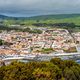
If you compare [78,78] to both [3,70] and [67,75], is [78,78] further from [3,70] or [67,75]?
[3,70]

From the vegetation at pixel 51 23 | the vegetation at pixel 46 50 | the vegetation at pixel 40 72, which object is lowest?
the vegetation at pixel 51 23

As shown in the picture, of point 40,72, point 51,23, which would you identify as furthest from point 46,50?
point 51,23

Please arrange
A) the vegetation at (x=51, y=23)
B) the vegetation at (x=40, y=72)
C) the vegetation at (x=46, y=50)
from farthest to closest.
Result: 1. the vegetation at (x=51, y=23)
2. the vegetation at (x=46, y=50)
3. the vegetation at (x=40, y=72)

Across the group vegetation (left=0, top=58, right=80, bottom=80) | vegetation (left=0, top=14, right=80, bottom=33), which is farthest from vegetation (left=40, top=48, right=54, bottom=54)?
vegetation (left=0, top=14, right=80, bottom=33)

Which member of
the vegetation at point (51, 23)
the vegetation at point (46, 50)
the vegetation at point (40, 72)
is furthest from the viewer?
the vegetation at point (51, 23)

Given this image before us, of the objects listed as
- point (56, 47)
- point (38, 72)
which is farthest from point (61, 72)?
point (56, 47)

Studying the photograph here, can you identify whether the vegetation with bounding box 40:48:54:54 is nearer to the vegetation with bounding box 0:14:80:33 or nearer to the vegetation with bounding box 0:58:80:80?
the vegetation with bounding box 0:58:80:80

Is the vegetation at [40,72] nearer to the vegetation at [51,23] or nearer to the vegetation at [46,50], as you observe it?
the vegetation at [46,50]

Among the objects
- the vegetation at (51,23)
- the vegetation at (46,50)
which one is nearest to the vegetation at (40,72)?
the vegetation at (46,50)
